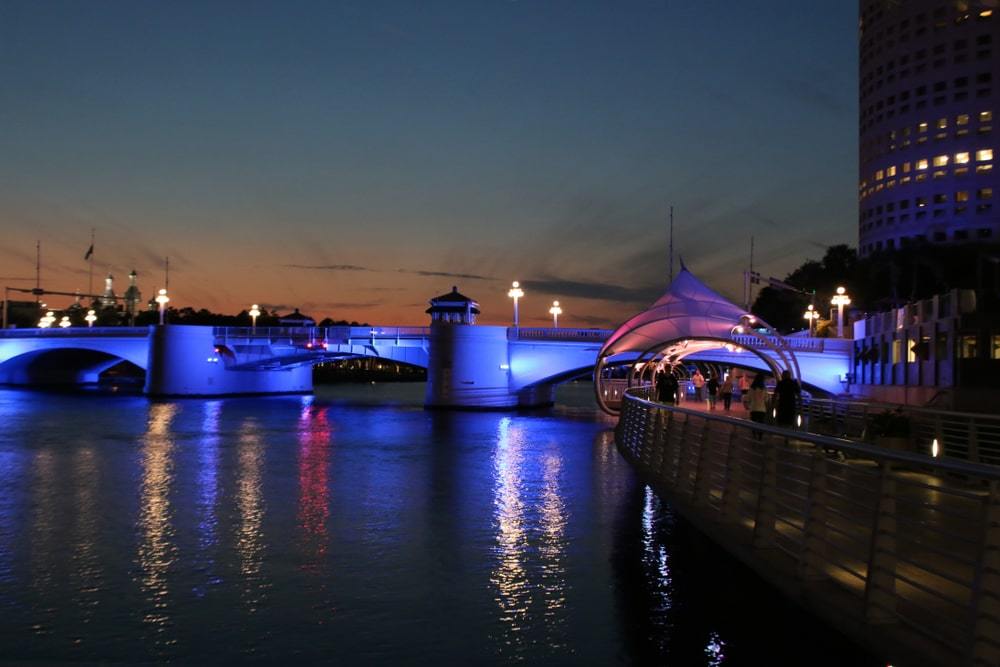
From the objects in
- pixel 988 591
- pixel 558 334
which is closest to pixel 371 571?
pixel 988 591

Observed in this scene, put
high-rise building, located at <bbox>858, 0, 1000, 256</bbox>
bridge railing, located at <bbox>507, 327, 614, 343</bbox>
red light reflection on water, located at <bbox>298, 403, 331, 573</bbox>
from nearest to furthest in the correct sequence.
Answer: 1. red light reflection on water, located at <bbox>298, 403, 331, 573</bbox>
2. bridge railing, located at <bbox>507, 327, 614, 343</bbox>
3. high-rise building, located at <bbox>858, 0, 1000, 256</bbox>

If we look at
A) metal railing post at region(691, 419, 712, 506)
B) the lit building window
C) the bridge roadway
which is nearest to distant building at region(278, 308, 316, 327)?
the bridge roadway

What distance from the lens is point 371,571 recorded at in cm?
1088

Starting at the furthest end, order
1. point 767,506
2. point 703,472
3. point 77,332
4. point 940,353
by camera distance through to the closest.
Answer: point 77,332 < point 940,353 < point 703,472 < point 767,506

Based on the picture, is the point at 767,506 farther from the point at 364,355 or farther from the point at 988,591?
the point at 364,355

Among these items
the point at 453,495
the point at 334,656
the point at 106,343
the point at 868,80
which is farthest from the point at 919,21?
the point at 334,656

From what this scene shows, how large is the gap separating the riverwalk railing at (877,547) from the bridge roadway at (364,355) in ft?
117

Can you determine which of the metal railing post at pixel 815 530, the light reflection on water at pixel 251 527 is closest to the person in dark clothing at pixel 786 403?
the light reflection on water at pixel 251 527

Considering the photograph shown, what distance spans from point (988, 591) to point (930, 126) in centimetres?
14413

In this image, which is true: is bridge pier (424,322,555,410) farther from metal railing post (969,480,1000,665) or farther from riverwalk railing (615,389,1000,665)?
metal railing post (969,480,1000,665)

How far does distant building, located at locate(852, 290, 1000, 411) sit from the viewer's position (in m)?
34.6

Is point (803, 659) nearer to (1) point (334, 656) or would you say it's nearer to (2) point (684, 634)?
(2) point (684, 634)

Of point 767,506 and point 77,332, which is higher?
point 77,332

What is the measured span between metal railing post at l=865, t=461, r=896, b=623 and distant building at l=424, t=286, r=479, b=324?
182ft
